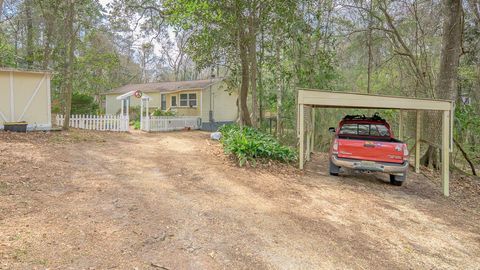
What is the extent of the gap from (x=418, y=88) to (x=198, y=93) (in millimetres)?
13622

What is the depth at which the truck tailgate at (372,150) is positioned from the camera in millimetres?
8008

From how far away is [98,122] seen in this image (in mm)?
15852

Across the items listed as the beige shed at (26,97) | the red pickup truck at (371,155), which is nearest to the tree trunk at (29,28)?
the beige shed at (26,97)

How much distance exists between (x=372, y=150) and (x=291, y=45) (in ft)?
27.3

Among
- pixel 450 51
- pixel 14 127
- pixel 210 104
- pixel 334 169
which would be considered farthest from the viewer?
pixel 210 104

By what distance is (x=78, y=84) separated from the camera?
21.8 metres

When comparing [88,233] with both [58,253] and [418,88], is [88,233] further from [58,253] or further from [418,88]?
[418,88]

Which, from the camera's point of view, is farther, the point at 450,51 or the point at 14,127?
the point at 14,127

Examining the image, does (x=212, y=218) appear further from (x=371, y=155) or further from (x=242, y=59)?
(x=242, y=59)

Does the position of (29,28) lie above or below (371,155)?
above

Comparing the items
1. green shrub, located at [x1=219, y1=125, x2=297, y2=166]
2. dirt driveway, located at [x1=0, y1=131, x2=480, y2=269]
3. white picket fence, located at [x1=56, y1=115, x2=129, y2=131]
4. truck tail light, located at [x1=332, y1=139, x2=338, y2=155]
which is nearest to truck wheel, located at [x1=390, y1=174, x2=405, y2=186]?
dirt driveway, located at [x1=0, y1=131, x2=480, y2=269]

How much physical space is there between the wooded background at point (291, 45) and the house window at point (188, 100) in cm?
566

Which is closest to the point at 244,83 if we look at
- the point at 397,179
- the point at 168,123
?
the point at 168,123

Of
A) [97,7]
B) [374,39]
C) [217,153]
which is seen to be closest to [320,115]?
[374,39]
